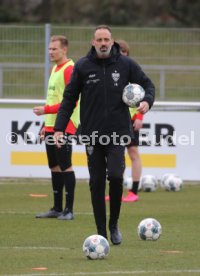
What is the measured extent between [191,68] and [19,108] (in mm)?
6136

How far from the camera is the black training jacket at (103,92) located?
34.8 feet

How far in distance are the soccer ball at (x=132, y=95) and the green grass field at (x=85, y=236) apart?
4.69 feet

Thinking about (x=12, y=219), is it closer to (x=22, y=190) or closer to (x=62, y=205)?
(x=62, y=205)

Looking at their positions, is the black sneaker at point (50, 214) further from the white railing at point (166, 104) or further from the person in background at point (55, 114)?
the white railing at point (166, 104)

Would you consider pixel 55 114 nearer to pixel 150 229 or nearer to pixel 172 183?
pixel 150 229

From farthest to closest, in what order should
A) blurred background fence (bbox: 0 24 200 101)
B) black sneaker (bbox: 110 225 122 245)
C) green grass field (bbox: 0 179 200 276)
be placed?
blurred background fence (bbox: 0 24 200 101)
black sneaker (bbox: 110 225 122 245)
green grass field (bbox: 0 179 200 276)

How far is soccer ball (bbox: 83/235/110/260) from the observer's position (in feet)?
31.8

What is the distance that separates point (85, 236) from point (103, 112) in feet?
5.42

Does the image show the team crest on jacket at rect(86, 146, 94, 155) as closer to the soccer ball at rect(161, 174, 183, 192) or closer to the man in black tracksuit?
the man in black tracksuit

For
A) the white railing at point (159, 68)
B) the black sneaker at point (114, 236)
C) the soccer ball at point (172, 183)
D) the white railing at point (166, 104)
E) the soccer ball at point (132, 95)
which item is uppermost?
the soccer ball at point (132, 95)

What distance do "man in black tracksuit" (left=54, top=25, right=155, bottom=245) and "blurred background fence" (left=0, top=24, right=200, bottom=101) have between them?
379 inches

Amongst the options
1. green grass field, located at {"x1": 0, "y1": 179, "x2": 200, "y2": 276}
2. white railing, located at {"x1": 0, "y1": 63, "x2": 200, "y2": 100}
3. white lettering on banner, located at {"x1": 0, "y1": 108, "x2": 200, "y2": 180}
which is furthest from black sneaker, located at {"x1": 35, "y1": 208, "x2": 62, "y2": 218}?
→ white railing, located at {"x1": 0, "y1": 63, "x2": 200, "y2": 100}

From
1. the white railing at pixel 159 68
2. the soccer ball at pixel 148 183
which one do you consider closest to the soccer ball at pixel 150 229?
the soccer ball at pixel 148 183

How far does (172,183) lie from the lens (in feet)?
56.6
